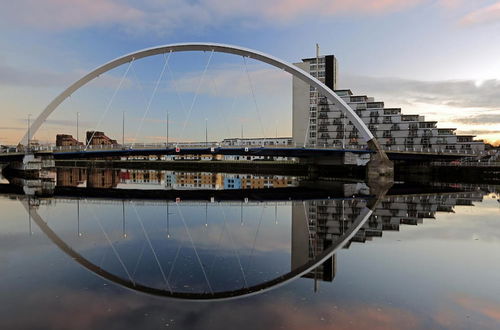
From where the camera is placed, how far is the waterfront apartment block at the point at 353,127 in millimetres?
92188

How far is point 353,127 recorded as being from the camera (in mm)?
99562

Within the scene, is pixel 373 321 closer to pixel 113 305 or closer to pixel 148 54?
pixel 113 305

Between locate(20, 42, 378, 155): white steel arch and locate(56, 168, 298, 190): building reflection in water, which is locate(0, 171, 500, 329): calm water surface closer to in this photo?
locate(56, 168, 298, 190): building reflection in water

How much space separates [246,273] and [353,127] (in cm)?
9474

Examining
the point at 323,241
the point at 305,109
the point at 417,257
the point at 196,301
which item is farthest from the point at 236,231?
the point at 305,109

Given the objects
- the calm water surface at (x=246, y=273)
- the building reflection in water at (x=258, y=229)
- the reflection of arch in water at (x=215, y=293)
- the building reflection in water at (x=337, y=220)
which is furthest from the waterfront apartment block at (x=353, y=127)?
the reflection of arch in water at (x=215, y=293)

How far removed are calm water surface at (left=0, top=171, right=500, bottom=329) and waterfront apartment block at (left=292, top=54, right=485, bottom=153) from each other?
7119 cm

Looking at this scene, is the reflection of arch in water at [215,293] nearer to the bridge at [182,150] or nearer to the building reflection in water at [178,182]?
the building reflection in water at [178,182]

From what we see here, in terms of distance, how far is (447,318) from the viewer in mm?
6957

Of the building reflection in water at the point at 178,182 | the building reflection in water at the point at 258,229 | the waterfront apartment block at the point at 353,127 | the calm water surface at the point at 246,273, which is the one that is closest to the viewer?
the calm water surface at the point at 246,273

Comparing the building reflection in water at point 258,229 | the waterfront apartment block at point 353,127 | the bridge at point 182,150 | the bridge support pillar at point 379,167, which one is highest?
the waterfront apartment block at point 353,127

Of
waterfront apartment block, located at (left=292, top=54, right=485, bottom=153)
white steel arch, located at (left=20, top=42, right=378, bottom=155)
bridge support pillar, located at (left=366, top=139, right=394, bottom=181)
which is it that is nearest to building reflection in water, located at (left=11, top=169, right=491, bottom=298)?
white steel arch, located at (left=20, top=42, right=378, bottom=155)

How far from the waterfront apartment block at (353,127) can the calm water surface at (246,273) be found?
234 feet

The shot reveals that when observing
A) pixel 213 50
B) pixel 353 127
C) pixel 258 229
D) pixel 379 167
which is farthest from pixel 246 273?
pixel 353 127
